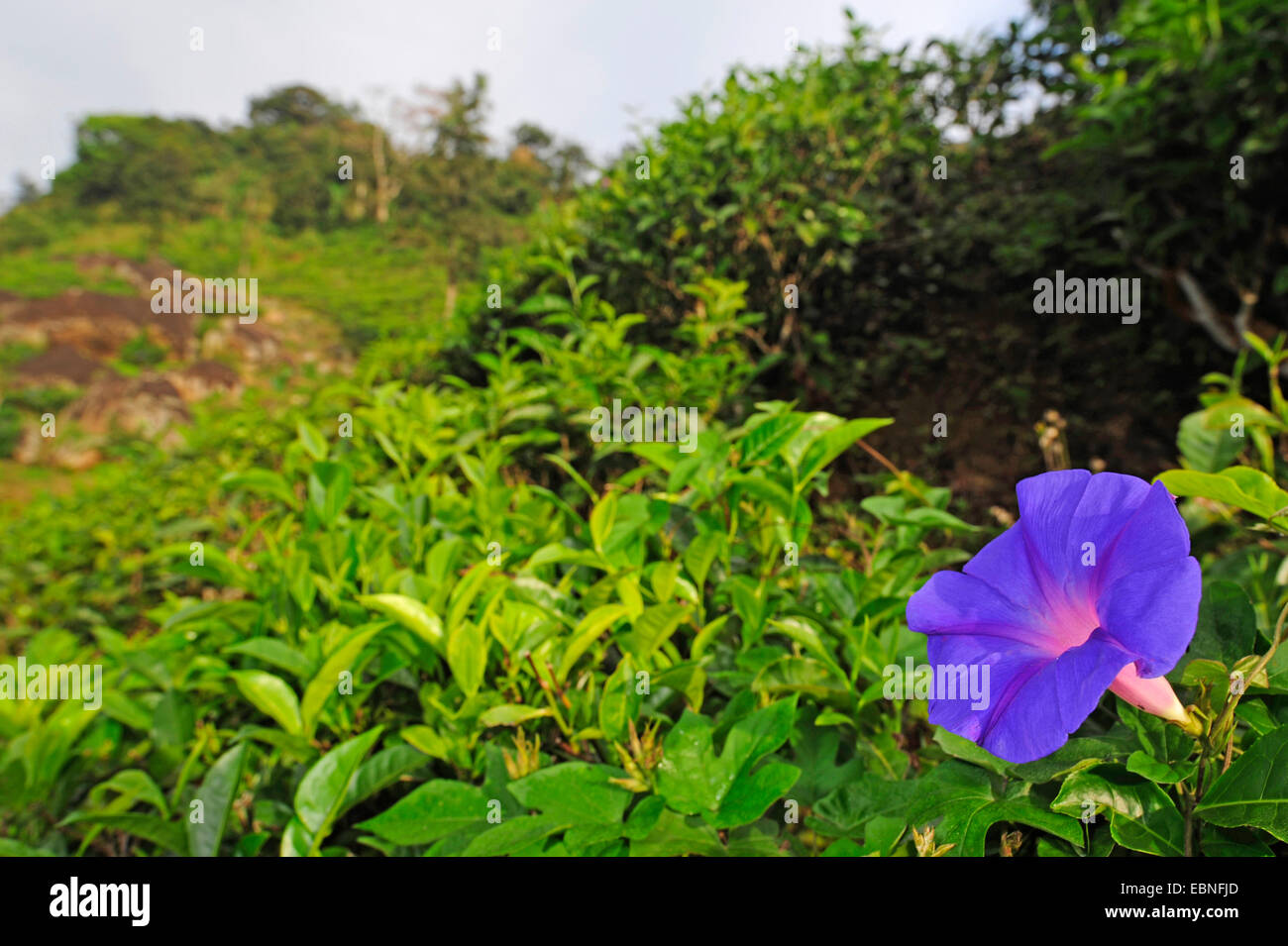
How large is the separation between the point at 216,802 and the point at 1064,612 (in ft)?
4.02

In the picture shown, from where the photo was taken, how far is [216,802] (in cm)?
111

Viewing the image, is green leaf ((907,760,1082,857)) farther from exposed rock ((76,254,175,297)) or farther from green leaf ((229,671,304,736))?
exposed rock ((76,254,175,297))

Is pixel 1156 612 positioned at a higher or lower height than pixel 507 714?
higher

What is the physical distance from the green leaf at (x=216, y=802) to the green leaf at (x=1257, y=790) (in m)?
1.25

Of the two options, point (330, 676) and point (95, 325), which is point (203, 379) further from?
point (330, 676)

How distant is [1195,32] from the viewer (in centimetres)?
245

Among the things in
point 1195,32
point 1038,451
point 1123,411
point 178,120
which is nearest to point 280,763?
point 1038,451

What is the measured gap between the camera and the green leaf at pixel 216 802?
3.61 ft

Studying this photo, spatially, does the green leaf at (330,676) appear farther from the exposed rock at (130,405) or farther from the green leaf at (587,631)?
the exposed rock at (130,405)

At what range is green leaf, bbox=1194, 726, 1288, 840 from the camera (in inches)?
21.3

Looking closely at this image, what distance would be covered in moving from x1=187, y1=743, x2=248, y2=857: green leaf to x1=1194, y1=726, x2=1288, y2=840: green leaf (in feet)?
4.09

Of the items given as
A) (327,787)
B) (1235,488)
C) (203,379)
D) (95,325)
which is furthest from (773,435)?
(95,325)

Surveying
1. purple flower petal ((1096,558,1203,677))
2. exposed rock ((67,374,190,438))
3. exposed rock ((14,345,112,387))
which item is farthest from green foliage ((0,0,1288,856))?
exposed rock ((14,345,112,387))

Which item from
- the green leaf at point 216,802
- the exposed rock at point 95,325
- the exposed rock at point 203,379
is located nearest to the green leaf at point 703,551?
the green leaf at point 216,802
